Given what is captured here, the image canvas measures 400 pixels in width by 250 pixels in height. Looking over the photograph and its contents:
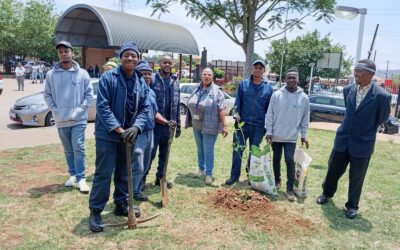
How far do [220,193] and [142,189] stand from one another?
3.56ft

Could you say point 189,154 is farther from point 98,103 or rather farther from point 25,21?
point 25,21

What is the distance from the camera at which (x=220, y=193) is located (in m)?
4.86

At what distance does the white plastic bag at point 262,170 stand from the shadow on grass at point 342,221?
0.74 metres

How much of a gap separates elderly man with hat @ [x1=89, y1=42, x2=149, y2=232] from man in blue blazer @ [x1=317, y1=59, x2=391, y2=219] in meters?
2.47

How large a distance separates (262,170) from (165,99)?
5.27 ft

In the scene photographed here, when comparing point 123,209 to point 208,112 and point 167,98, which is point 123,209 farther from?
point 208,112

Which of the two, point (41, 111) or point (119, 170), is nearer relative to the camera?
point (119, 170)

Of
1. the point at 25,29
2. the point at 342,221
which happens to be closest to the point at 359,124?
the point at 342,221

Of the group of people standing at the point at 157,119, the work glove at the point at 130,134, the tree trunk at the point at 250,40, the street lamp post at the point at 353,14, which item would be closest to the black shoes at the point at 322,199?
the group of people standing at the point at 157,119

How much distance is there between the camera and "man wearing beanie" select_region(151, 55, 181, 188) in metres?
4.90

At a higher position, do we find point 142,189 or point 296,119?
point 296,119

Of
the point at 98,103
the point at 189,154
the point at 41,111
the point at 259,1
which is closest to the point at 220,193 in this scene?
the point at 98,103

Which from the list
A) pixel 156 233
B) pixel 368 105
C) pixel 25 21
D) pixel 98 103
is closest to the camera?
pixel 98 103

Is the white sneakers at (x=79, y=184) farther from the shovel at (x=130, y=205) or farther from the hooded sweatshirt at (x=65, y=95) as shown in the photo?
the shovel at (x=130, y=205)
